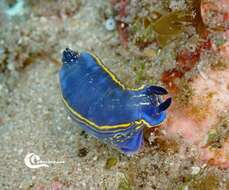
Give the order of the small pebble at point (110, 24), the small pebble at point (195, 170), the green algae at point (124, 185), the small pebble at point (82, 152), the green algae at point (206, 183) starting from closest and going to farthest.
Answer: the green algae at point (206, 183)
the small pebble at point (195, 170)
the green algae at point (124, 185)
the small pebble at point (82, 152)
the small pebble at point (110, 24)

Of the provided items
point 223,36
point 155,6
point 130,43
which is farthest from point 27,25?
point 223,36

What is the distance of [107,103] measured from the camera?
10.2 feet

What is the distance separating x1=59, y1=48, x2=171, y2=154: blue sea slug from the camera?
3.08m

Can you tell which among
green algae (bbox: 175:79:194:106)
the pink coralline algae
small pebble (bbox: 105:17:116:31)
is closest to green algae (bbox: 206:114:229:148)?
the pink coralline algae

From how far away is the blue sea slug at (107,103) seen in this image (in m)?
3.08

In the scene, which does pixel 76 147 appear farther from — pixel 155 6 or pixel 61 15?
pixel 61 15

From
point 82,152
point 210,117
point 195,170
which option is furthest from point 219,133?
point 82,152

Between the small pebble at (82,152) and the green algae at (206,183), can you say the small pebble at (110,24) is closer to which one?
the small pebble at (82,152)

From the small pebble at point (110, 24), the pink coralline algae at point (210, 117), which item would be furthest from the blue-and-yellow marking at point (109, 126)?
the small pebble at point (110, 24)


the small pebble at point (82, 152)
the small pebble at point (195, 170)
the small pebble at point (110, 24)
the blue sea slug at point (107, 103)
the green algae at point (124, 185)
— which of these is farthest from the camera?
the small pebble at point (110, 24)

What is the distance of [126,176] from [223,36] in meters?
1.39

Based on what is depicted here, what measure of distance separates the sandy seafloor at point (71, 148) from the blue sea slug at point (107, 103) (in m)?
0.26

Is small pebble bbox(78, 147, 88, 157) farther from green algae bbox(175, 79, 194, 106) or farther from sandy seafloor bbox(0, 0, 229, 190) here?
green algae bbox(175, 79, 194, 106)

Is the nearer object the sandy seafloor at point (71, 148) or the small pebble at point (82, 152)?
the sandy seafloor at point (71, 148)
